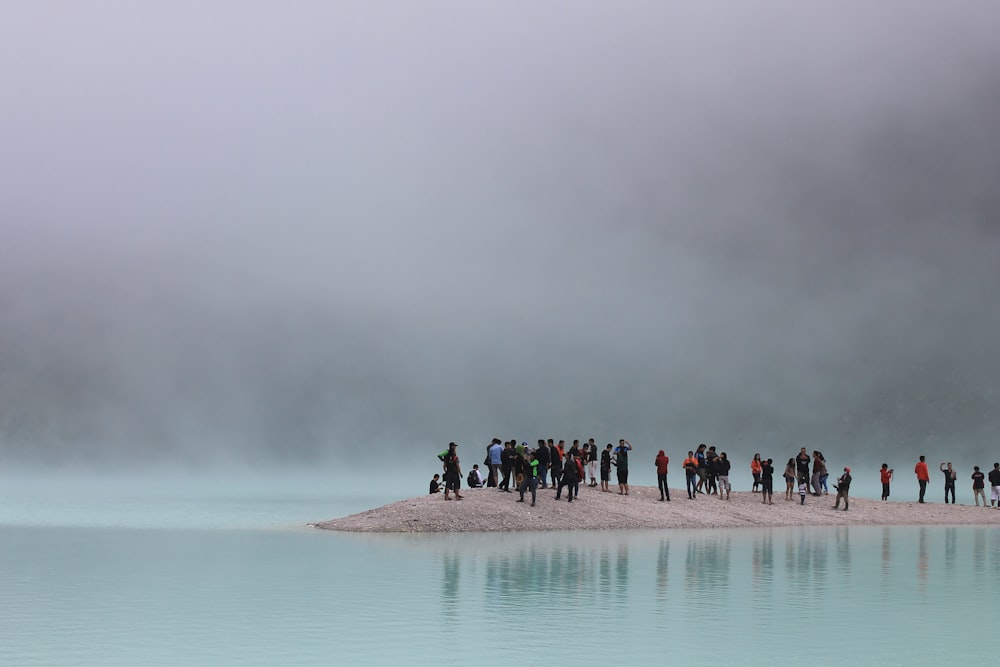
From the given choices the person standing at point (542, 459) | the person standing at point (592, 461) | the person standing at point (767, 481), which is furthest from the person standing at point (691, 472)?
the person standing at point (542, 459)

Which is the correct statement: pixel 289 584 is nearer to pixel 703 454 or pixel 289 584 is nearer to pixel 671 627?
pixel 671 627

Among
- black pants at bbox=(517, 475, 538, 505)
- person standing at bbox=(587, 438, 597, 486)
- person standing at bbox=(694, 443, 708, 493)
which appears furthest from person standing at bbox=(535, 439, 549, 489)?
person standing at bbox=(694, 443, 708, 493)

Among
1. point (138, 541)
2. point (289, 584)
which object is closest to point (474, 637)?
point (289, 584)

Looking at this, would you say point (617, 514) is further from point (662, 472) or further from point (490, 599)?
point (490, 599)

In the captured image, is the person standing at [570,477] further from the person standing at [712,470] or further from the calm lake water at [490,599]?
the person standing at [712,470]

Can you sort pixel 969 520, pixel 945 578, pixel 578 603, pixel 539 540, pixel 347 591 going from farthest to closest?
pixel 969 520
pixel 539 540
pixel 945 578
pixel 347 591
pixel 578 603

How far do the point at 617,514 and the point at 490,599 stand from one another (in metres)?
23.3

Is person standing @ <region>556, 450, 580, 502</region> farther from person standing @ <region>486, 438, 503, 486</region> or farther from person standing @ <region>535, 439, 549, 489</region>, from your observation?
person standing @ <region>486, 438, 503, 486</region>

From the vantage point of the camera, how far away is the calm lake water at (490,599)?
19.2m

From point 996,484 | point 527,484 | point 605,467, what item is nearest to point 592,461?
point 605,467

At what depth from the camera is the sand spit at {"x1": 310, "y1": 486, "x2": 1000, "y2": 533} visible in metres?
44.0

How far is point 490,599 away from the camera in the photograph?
24891 mm

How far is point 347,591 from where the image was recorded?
26.0 metres

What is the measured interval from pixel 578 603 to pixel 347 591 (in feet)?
16.2
